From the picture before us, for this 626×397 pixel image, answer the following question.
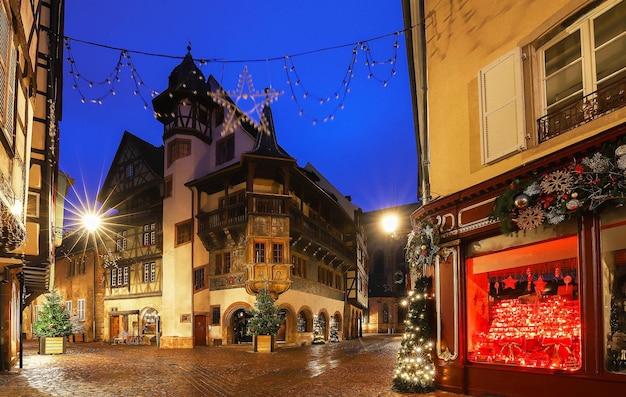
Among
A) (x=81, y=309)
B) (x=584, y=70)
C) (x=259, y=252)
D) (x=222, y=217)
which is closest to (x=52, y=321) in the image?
(x=222, y=217)

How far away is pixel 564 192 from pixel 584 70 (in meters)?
1.78

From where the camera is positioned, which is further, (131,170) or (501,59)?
(131,170)

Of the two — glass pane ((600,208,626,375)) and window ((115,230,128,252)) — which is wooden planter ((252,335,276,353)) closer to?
window ((115,230,128,252))

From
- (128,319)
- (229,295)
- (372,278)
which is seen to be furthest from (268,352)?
(372,278)

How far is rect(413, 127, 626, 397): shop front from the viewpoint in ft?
23.2

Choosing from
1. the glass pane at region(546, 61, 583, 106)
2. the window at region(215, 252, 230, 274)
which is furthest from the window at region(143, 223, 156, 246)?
the glass pane at region(546, 61, 583, 106)

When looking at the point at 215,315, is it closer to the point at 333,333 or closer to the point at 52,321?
the point at 52,321

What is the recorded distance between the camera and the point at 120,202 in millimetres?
35156

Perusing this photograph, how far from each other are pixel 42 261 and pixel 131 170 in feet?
66.1

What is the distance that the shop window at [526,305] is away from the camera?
313 inches

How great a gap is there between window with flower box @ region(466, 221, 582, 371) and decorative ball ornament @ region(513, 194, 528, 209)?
0.55m

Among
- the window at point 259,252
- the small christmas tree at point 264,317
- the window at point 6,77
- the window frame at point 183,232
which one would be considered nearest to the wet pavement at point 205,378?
the small christmas tree at point 264,317

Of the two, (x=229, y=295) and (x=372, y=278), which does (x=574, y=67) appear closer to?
(x=229, y=295)

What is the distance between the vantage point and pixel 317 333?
31.0 m
